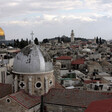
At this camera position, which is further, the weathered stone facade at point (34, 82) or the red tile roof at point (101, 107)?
the weathered stone facade at point (34, 82)

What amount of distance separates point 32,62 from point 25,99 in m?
3.68

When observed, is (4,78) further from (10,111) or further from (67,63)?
(67,63)

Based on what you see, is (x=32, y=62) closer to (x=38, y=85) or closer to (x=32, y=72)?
(x=32, y=72)

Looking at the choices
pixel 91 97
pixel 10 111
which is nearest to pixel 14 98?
pixel 10 111

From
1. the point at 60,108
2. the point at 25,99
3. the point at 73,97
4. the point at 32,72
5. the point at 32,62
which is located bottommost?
the point at 60,108

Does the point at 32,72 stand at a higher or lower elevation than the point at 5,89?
higher

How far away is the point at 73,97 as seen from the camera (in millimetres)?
20141

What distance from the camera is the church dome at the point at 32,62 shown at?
21.4 meters

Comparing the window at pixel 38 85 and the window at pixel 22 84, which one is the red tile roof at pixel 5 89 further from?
the window at pixel 38 85

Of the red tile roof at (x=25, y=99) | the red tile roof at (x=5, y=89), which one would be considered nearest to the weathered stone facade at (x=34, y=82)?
the red tile roof at (x=25, y=99)

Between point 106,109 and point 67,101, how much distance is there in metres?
5.40

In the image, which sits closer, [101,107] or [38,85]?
[101,107]

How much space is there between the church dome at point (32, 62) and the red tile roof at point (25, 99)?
2298 millimetres

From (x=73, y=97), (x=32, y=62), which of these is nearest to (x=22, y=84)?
(x=32, y=62)
